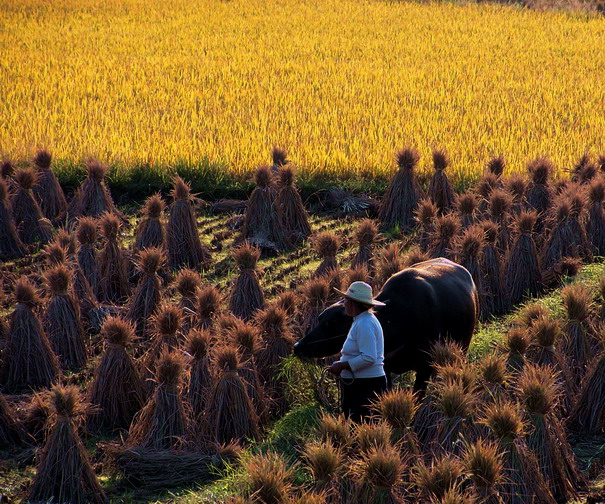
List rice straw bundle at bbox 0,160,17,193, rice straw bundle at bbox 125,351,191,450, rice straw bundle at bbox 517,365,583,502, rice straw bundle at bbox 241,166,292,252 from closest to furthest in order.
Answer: rice straw bundle at bbox 517,365,583,502
rice straw bundle at bbox 125,351,191,450
rice straw bundle at bbox 241,166,292,252
rice straw bundle at bbox 0,160,17,193

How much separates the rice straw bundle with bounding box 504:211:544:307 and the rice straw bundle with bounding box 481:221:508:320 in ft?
0.69

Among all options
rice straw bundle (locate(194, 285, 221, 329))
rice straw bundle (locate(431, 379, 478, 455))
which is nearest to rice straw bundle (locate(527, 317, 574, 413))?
rice straw bundle (locate(431, 379, 478, 455))

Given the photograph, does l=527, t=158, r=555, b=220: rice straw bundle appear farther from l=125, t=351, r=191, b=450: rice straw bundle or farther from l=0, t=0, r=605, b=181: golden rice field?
l=125, t=351, r=191, b=450: rice straw bundle

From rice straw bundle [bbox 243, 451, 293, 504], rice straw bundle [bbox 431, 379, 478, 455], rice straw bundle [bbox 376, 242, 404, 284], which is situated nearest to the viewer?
rice straw bundle [bbox 243, 451, 293, 504]

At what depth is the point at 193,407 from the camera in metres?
6.20

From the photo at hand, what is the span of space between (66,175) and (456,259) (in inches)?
211

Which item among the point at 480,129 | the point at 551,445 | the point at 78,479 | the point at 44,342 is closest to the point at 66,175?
the point at 44,342

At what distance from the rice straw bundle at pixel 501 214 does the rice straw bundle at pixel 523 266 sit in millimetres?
315

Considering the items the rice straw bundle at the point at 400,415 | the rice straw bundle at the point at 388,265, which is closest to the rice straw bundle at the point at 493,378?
the rice straw bundle at the point at 400,415

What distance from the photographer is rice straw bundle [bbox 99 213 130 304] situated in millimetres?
8531

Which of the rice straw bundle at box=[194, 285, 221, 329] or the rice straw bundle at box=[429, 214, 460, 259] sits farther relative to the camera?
the rice straw bundle at box=[429, 214, 460, 259]

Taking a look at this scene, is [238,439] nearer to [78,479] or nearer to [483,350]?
[78,479]

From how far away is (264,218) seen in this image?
32.2ft

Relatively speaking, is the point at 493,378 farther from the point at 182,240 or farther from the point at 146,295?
the point at 182,240
